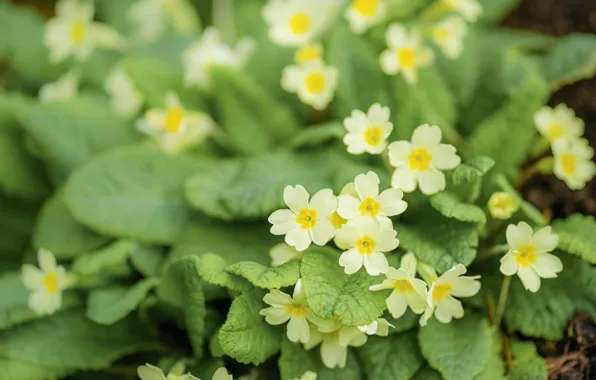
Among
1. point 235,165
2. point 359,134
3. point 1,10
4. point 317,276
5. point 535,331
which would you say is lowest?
point 535,331

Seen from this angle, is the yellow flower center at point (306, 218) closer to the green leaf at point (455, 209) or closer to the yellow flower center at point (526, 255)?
the green leaf at point (455, 209)

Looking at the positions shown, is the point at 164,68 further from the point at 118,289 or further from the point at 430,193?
the point at 430,193

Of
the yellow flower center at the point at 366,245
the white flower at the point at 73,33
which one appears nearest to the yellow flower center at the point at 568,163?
the yellow flower center at the point at 366,245

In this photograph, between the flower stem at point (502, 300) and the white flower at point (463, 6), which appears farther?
the white flower at point (463, 6)

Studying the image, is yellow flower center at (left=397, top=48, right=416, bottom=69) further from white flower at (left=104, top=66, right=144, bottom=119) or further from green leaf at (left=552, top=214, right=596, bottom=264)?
white flower at (left=104, top=66, right=144, bottom=119)

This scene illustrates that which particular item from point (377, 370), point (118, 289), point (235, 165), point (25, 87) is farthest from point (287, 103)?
point (25, 87)

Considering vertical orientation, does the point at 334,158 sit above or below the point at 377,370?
above
